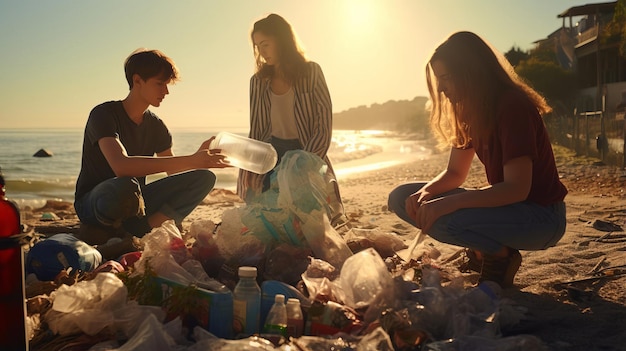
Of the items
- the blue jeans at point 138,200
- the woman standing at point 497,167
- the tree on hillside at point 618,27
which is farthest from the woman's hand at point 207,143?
the tree on hillside at point 618,27

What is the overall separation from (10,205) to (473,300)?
6.55 feet

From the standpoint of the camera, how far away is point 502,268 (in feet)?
11.2

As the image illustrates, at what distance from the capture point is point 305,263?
344 cm

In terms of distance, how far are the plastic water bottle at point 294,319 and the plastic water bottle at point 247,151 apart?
1939 mm

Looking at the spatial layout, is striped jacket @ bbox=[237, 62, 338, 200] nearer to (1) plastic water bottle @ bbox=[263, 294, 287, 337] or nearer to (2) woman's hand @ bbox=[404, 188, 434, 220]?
(2) woman's hand @ bbox=[404, 188, 434, 220]

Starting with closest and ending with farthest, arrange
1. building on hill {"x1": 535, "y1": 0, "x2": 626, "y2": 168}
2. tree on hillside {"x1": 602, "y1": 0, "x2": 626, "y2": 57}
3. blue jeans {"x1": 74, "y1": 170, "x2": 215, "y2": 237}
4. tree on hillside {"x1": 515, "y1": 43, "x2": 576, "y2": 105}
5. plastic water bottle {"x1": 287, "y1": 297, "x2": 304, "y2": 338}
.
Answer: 1. plastic water bottle {"x1": 287, "y1": 297, "x2": 304, "y2": 338}
2. blue jeans {"x1": 74, "y1": 170, "x2": 215, "y2": 237}
3. building on hill {"x1": 535, "y1": 0, "x2": 626, "y2": 168}
4. tree on hillside {"x1": 602, "y1": 0, "x2": 626, "y2": 57}
5. tree on hillside {"x1": 515, "y1": 43, "x2": 576, "y2": 105}

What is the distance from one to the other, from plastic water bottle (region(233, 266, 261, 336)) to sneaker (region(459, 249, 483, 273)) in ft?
5.23

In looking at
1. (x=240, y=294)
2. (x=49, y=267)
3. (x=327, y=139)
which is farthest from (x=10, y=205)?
(x=327, y=139)

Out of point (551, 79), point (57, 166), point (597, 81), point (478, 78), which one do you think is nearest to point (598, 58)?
point (597, 81)

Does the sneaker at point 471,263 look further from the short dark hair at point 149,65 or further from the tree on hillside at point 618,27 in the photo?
the tree on hillside at point 618,27

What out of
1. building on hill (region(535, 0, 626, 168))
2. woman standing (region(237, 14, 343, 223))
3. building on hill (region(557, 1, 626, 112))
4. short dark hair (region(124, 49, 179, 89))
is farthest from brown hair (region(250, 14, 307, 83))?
building on hill (region(557, 1, 626, 112))

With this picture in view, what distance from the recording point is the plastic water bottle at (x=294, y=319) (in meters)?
2.57

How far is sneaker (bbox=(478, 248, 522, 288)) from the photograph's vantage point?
3420 mm

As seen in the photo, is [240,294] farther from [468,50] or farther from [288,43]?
[288,43]
